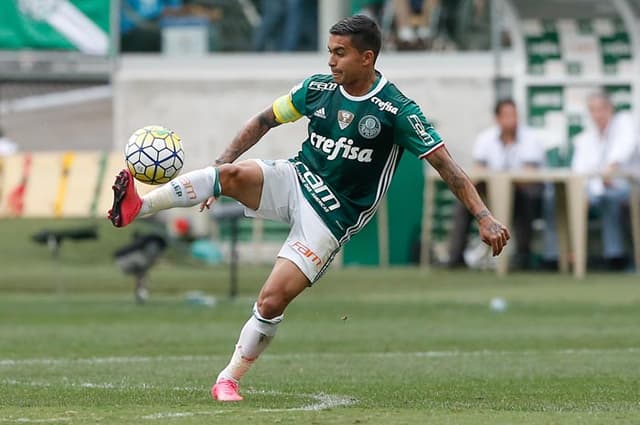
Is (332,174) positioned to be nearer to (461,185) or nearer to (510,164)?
(461,185)

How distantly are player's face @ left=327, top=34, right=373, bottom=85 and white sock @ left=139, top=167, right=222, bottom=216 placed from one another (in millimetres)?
928

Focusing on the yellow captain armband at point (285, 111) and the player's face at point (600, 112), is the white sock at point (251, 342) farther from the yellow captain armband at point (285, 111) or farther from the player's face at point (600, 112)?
the player's face at point (600, 112)

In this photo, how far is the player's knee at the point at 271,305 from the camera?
9.01 meters

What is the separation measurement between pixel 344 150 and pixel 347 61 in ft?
1.63

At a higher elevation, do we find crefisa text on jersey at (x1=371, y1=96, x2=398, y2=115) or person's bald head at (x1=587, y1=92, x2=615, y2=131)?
crefisa text on jersey at (x1=371, y1=96, x2=398, y2=115)

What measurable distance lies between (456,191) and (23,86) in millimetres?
17173

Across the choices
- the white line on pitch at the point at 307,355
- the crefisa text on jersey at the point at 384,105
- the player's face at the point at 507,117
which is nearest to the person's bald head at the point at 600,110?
the player's face at the point at 507,117

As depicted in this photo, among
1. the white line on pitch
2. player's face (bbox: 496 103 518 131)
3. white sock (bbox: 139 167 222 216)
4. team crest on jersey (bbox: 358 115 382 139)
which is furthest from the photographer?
player's face (bbox: 496 103 518 131)

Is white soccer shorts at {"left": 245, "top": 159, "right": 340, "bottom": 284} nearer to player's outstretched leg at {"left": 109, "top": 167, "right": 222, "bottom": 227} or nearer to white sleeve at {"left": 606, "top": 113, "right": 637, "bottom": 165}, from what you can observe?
player's outstretched leg at {"left": 109, "top": 167, "right": 222, "bottom": 227}

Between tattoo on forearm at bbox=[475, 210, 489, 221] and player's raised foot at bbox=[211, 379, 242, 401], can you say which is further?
player's raised foot at bbox=[211, 379, 242, 401]

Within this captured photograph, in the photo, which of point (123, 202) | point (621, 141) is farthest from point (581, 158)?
point (123, 202)

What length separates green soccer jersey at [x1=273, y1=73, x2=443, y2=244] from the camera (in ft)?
29.8

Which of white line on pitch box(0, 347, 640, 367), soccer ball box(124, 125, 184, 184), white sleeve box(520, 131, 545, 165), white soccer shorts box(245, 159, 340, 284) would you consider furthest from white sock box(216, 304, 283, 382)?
white sleeve box(520, 131, 545, 165)

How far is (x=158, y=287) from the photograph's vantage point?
1922cm
